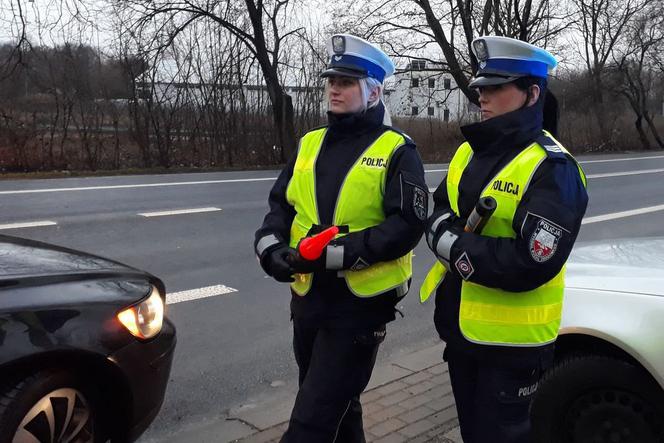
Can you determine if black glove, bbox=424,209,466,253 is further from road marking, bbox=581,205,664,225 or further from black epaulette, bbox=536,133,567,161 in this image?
road marking, bbox=581,205,664,225

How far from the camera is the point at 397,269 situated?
8.37 feet

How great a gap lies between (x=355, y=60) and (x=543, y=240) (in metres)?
1.04

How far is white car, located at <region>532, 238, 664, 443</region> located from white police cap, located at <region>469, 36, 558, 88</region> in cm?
110

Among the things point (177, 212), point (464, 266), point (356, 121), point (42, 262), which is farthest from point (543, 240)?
point (177, 212)

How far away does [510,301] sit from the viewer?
7.16 ft

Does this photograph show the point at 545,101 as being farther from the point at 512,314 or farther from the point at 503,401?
the point at 503,401

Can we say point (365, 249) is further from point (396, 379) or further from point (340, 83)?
point (396, 379)

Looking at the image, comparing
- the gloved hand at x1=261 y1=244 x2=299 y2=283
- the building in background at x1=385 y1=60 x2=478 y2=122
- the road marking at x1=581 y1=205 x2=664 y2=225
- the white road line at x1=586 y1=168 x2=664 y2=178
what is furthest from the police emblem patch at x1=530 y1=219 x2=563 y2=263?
the building in background at x1=385 y1=60 x2=478 y2=122

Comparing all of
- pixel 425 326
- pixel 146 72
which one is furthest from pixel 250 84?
pixel 425 326

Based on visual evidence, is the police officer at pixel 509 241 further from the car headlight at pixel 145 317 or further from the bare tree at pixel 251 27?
the bare tree at pixel 251 27

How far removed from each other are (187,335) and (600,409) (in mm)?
3229

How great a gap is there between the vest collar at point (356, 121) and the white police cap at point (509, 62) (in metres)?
0.43

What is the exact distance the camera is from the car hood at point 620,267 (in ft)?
9.12

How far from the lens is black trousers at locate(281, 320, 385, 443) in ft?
7.91
